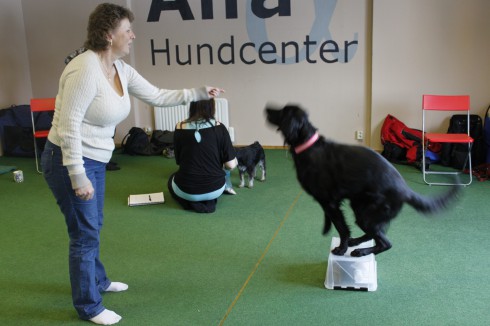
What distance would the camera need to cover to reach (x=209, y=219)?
3.91 m

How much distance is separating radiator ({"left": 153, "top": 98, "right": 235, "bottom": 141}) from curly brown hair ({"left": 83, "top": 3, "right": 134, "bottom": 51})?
4158mm

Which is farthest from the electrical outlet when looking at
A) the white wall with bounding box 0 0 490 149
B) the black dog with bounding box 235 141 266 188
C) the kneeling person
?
the kneeling person

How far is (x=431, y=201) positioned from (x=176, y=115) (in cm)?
464

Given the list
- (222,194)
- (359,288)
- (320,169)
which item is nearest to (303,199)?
(222,194)

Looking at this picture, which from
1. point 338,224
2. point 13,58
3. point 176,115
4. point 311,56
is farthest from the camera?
point 13,58

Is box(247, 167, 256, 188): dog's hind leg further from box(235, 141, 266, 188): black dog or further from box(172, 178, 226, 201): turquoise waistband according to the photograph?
box(172, 178, 226, 201): turquoise waistband

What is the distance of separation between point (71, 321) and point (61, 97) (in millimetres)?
1186

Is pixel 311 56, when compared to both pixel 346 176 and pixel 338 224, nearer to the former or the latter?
pixel 338 224

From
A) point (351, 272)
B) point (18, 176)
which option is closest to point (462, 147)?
point (351, 272)

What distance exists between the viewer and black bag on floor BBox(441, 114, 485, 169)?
5188mm

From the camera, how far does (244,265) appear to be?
3.09m

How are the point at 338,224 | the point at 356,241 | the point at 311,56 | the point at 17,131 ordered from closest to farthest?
the point at 338,224, the point at 356,241, the point at 311,56, the point at 17,131

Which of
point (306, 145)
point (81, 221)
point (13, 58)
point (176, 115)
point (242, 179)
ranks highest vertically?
point (13, 58)

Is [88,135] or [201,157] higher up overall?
[88,135]
